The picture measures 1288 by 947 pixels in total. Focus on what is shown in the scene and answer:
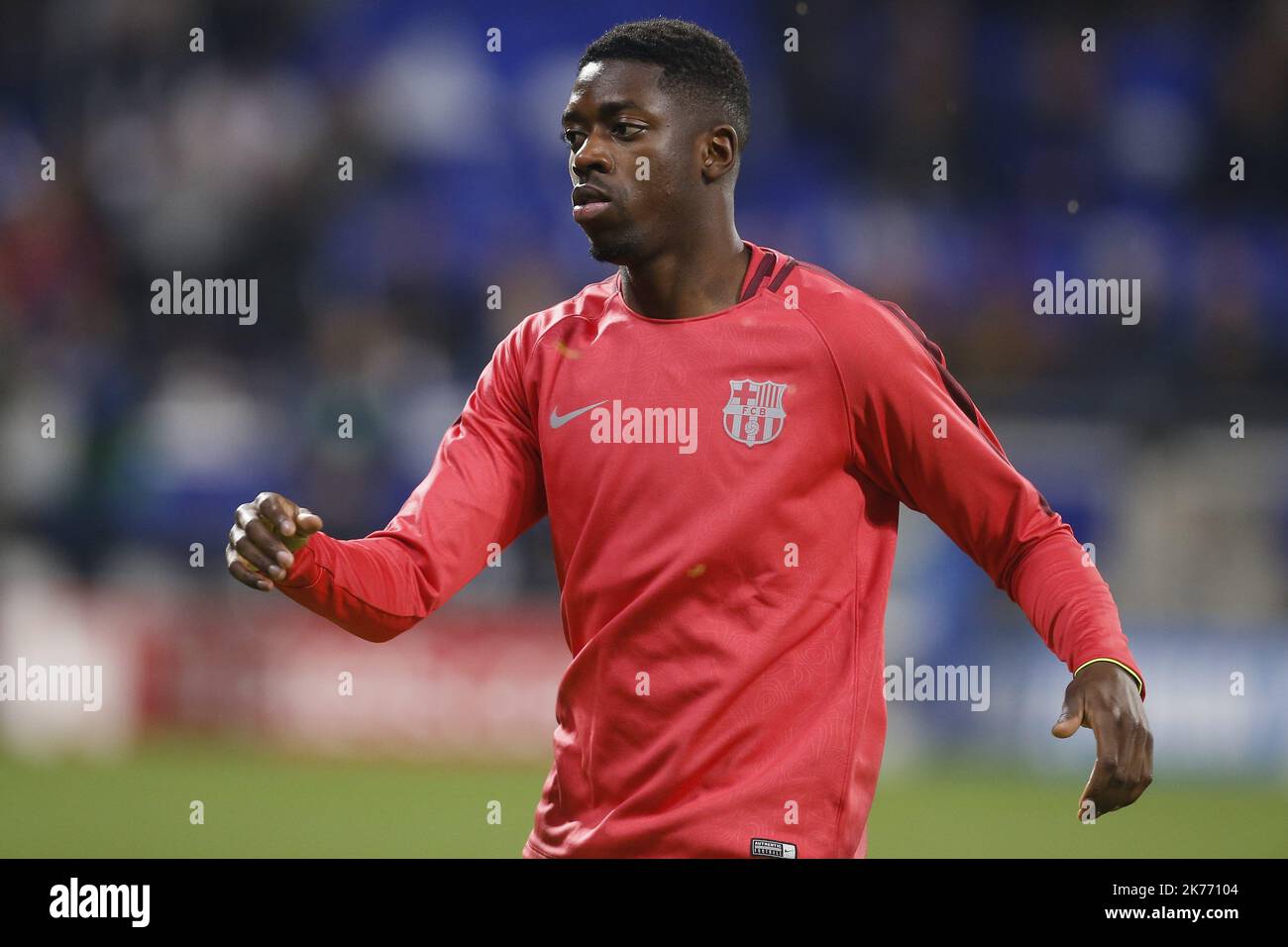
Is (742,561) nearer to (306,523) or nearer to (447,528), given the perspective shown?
(447,528)

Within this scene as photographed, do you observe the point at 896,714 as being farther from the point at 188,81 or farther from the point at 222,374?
the point at 188,81

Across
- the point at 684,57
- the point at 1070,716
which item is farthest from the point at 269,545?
the point at 1070,716

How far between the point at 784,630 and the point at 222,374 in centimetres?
781

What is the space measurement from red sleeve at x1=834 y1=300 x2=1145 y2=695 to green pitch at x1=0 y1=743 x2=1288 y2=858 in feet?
14.1

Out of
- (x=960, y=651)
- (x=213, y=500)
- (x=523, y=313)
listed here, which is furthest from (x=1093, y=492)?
(x=213, y=500)

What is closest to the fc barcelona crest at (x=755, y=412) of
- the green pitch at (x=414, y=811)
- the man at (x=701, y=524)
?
the man at (x=701, y=524)

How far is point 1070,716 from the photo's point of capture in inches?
106

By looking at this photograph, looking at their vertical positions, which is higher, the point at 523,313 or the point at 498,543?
the point at 523,313

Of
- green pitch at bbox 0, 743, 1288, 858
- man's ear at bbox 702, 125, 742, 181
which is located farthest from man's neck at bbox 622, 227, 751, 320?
green pitch at bbox 0, 743, 1288, 858

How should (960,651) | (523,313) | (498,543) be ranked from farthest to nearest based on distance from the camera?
1. (523,313)
2. (960,651)
3. (498,543)

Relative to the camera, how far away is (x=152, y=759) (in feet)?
29.6

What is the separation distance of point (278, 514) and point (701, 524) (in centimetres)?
78

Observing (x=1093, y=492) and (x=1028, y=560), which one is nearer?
(x=1028, y=560)

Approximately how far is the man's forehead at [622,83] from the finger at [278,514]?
1.01 meters
